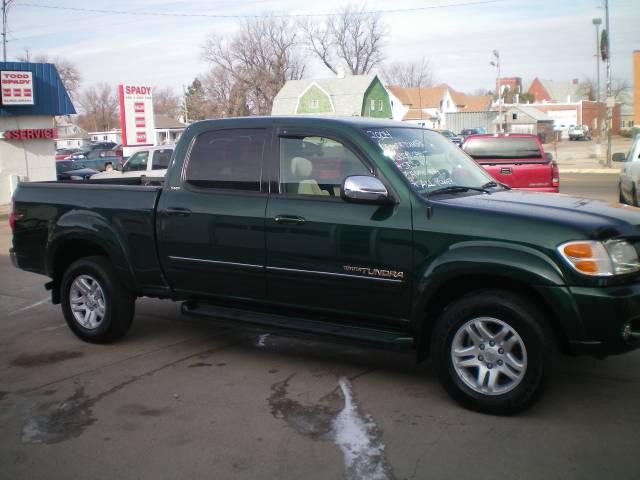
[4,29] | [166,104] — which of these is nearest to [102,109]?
[166,104]

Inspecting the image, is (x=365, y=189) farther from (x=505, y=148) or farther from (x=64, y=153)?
(x=64, y=153)

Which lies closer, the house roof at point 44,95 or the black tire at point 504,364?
the black tire at point 504,364

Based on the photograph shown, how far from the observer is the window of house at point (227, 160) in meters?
5.54

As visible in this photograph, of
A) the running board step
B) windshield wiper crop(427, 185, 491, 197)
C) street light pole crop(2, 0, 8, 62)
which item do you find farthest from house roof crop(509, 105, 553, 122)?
the running board step

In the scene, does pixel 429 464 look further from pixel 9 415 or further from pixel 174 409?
pixel 9 415

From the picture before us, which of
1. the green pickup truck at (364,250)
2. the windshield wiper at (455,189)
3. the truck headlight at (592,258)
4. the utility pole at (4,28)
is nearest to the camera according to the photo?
the truck headlight at (592,258)

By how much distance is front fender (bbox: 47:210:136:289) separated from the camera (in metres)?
6.12

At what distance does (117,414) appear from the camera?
187 inches

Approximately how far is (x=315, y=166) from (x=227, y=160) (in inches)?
32.6

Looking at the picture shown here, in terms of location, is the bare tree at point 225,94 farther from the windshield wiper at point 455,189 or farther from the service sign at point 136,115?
the windshield wiper at point 455,189

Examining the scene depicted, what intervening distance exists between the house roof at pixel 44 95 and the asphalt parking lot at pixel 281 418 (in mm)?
19426

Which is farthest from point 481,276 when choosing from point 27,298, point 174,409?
point 27,298

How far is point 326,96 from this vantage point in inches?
2404

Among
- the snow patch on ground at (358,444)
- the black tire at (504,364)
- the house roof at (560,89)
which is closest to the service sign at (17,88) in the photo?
the snow patch on ground at (358,444)
